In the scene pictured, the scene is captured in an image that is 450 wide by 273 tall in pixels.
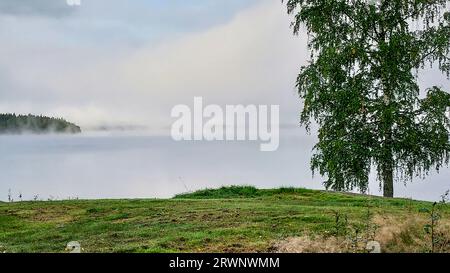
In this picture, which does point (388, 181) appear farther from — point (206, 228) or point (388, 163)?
point (206, 228)

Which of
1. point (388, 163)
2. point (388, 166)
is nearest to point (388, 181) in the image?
point (388, 166)

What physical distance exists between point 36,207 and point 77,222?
4402 mm

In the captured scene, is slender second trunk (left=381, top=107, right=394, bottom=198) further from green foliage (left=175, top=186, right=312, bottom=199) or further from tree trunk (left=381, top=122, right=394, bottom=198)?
green foliage (left=175, top=186, right=312, bottom=199)

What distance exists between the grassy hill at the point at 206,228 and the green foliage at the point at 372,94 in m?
6.41

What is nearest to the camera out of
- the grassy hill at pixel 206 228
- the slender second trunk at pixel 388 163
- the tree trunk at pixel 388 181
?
the grassy hill at pixel 206 228

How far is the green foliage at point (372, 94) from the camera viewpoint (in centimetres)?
2302

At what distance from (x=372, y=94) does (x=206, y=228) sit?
48.6 ft

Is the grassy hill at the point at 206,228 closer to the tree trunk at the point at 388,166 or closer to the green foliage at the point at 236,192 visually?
the green foliage at the point at 236,192

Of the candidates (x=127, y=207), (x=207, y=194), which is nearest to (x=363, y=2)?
(x=207, y=194)

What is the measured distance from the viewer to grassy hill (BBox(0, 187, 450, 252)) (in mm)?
8656

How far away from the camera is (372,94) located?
23812mm

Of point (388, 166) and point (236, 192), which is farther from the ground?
point (388, 166)

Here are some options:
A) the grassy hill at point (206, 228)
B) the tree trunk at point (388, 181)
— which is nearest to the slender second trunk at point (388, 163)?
the tree trunk at point (388, 181)
